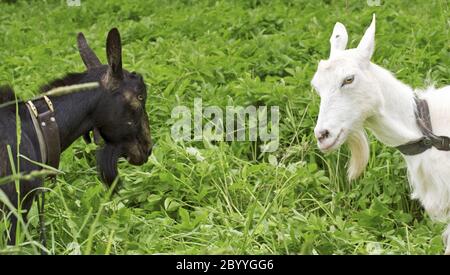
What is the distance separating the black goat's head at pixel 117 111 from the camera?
503cm

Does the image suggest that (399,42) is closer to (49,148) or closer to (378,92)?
(378,92)

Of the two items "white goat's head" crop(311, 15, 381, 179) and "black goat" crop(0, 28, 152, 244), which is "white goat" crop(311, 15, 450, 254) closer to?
"white goat's head" crop(311, 15, 381, 179)

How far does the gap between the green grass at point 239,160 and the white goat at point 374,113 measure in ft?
1.25

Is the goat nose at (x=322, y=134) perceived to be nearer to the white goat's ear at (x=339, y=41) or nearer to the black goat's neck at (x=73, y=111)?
the white goat's ear at (x=339, y=41)

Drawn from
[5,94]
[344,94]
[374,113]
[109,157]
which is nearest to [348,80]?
[344,94]

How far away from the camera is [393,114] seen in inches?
197

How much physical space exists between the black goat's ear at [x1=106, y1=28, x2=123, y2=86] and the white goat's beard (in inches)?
50.6

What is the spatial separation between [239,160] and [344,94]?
174cm

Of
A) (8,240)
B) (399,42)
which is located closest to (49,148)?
(8,240)

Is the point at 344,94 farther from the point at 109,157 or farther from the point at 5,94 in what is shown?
the point at 5,94

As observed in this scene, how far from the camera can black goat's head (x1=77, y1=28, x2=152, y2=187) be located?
503cm

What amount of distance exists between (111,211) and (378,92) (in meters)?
1.74

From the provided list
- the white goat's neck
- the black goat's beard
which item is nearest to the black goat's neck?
the black goat's beard

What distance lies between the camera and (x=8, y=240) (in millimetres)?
4406
